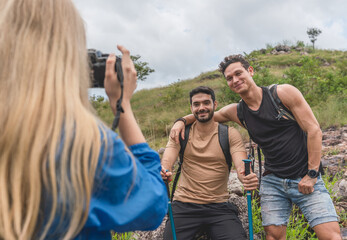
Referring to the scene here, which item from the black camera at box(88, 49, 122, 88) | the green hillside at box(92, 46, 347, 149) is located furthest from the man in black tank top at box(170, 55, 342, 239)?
the green hillside at box(92, 46, 347, 149)

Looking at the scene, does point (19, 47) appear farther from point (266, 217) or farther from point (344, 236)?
point (344, 236)

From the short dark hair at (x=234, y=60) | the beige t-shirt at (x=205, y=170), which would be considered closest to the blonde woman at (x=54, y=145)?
the beige t-shirt at (x=205, y=170)

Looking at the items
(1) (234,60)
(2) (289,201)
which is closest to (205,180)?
(2) (289,201)

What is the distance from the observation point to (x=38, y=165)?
2.89 ft

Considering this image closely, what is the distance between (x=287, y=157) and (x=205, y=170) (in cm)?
97

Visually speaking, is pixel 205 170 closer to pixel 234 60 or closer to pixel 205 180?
pixel 205 180

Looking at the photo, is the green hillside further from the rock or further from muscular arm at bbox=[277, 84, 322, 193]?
the rock

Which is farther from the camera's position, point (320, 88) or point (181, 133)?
point (320, 88)

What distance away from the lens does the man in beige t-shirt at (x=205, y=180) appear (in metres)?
3.53

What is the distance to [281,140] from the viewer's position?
320cm

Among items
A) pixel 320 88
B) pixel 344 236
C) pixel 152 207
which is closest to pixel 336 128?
pixel 320 88

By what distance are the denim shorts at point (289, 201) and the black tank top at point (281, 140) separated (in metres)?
0.11

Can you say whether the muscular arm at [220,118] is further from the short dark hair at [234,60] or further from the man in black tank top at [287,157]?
the short dark hair at [234,60]

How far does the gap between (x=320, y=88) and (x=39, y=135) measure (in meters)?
13.2
